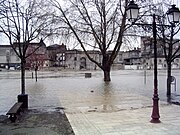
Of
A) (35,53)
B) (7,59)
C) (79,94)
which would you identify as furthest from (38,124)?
(7,59)

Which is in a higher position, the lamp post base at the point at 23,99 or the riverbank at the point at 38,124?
the lamp post base at the point at 23,99

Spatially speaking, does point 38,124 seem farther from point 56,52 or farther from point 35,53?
point 35,53

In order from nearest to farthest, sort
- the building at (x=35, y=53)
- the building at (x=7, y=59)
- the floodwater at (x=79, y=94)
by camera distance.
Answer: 1. the floodwater at (x=79, y=94)
2. the building at (x=35, y=53)
3. the building at (x=7, y=59)

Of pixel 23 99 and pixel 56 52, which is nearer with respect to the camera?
pixel 23 99

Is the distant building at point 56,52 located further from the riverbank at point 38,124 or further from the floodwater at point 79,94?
the riverbank at point 38,124

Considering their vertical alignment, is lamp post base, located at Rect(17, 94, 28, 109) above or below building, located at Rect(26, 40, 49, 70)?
below

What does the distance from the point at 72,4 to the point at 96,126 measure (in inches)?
883

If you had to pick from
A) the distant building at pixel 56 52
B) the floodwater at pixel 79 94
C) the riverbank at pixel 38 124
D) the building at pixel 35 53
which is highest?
the distant building at pixel 56 52

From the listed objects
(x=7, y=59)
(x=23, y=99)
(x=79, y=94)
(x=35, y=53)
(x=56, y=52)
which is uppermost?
(x=7, y=59)

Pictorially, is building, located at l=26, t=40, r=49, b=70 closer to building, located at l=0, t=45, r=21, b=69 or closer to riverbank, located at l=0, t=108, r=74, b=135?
riverbank, located at l=0, t=108, r=74, b=135

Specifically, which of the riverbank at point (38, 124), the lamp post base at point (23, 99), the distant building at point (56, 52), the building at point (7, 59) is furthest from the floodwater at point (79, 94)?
the building at point (7, 59)

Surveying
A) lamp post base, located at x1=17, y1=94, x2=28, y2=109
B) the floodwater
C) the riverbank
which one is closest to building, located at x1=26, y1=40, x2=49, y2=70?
lamp post base, located at x1=17, y1=94, x2=28, y2=109

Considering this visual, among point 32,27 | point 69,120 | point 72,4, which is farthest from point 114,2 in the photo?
point 69,120

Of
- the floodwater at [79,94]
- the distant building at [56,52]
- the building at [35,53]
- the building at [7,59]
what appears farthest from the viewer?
the building at [7,59]
